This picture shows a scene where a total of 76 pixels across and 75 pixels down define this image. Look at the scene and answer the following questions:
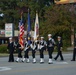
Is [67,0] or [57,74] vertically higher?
[67,0]

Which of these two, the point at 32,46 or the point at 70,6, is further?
the point at 70,6

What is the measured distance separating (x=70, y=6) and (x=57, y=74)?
38.0m

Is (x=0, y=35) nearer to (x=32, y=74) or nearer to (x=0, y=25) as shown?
(x=0, y=25)

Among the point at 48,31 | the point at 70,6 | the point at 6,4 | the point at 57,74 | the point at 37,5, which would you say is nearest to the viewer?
the point at 57,74

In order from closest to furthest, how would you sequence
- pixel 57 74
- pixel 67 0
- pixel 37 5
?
pixel 57 74 < pixel 67 0 < pixel 37 5

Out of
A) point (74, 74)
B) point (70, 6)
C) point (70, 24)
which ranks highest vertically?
point (70, 6)

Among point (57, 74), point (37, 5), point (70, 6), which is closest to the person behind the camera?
point (57, 74)

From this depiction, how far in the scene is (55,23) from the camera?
47.2 metres

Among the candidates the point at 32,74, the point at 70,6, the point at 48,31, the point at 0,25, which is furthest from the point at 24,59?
the point at 0,25

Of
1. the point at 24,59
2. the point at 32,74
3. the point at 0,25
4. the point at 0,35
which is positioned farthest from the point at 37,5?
the point at 32,74

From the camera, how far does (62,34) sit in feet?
159

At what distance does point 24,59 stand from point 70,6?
31485 mm

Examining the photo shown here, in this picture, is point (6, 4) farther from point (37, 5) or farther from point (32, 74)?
point (32, 74)

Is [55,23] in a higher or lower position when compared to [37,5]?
lower
